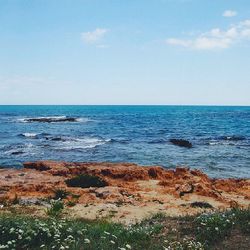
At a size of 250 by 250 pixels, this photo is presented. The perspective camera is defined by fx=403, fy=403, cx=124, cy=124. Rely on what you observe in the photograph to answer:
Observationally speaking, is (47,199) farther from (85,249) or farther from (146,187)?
(85,249)

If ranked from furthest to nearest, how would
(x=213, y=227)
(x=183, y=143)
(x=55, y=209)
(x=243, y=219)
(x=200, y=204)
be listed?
1. (x=183, y=143)
2. (x=200, y=204)
3. (x=55, y=209)
4. (x=243, y=219)
5. (x=213, y=227)

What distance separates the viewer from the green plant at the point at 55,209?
16.5m

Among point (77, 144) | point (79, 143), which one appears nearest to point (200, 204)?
point (77, 144)

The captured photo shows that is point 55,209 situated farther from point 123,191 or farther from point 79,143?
point 79,143

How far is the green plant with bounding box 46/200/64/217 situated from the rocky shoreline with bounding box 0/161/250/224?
40 centimetres

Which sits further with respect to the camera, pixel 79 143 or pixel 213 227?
pixel 79 143

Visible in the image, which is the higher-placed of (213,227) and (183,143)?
(213,227)

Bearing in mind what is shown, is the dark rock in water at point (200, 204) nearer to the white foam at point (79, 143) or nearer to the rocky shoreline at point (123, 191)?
the rocky shoreline at point (123, 191)

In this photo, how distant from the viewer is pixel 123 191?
21.6m

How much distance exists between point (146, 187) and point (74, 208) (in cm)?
669

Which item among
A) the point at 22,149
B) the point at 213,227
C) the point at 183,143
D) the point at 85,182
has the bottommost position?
the point at 22,149

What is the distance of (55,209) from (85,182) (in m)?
6.12

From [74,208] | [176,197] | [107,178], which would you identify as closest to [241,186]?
[176,197]

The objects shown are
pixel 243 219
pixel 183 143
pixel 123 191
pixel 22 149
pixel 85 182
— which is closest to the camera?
pixel 243 219
